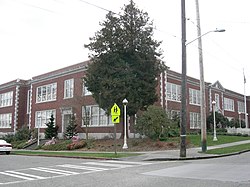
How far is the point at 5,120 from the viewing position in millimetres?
52438

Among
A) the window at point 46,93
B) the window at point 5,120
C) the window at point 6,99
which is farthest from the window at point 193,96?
the window at point 5,120

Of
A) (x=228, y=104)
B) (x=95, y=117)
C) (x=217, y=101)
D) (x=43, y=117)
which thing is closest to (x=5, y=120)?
(x=43, y=117)

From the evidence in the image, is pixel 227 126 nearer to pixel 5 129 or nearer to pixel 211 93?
pixel 211 93

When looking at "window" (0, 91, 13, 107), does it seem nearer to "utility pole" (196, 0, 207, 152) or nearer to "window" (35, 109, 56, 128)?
"window" (35, 109, 56, 128)

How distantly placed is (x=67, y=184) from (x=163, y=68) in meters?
20.9

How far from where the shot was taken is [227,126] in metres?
48.9

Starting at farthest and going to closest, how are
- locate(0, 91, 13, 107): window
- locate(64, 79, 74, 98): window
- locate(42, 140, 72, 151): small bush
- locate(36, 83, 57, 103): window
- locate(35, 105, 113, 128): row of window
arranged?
locate(0, 91, 13, 107): window
locate(36, 83, 57, 103): window
locate(64, 79, 74, 98): window
locate(35, 105, 113, 128): row of window
locate(42, 140, 72, 151): small bush

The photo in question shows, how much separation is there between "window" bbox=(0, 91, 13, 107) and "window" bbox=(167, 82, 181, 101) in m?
26.3

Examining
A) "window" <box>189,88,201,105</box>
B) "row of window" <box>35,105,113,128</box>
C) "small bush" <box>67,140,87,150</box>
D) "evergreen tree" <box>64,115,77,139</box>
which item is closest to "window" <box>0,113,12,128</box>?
"row of window" <box>35,105,113,128</box>

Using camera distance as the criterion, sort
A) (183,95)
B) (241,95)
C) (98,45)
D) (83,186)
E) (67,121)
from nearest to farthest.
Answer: (83,186) → (183,95) → (98,45) → (67,121) → (241,95)

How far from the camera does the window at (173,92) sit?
39.5m

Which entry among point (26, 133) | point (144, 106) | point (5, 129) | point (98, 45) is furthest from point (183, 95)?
point (5, 129)

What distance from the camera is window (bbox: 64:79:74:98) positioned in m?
39.7

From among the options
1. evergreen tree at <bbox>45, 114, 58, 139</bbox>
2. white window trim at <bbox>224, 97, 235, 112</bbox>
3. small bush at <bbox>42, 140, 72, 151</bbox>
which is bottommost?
small bush at <bbox>42, 140, 72, 151</bbox>
